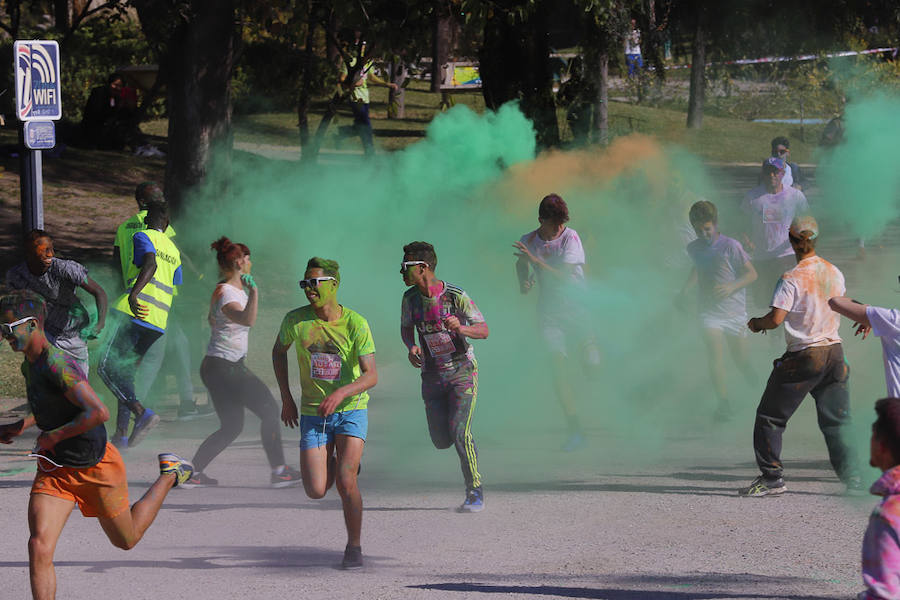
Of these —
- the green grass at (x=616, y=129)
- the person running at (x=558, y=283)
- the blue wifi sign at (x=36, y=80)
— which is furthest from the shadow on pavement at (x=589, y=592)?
the green grass at (x=616, y=129)

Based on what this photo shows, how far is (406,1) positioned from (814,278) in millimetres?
7440

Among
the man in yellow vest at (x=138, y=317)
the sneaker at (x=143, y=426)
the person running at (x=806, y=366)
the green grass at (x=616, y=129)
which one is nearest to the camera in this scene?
the person running at (x=806, y=366)

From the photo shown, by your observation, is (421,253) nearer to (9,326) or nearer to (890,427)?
(9,326)

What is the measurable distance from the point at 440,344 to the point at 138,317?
252 cm

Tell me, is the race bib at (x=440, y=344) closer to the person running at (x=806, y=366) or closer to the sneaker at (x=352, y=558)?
the sneaker at (x=352, y=558)

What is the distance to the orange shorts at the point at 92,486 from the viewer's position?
16.7 feet

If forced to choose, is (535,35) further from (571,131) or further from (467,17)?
(571,131)

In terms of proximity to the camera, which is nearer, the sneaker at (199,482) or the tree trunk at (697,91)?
the sneaker at (199,482)

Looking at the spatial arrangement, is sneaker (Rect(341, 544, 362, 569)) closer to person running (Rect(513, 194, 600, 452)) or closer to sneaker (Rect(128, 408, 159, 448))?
sneaker (Rect(128, 408, 159, 448))

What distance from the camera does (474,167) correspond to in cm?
1336

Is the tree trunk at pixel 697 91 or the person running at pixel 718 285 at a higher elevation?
→ the tree trunk at pixel 697 91

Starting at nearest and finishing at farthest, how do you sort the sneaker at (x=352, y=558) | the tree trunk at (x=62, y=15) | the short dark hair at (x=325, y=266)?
the sneaker at (x=352, y=558)
the short dark hair at (x=325, y=266)
the tree trunk at (x=62, y=15)

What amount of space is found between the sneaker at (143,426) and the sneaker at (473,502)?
235cm

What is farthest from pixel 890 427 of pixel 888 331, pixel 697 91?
pixel 697 91
